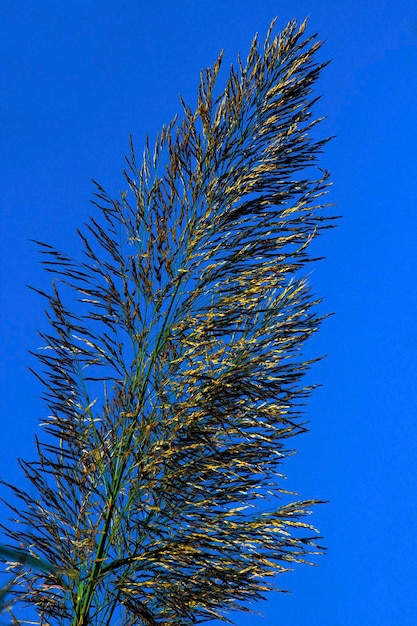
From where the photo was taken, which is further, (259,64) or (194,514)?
(259,64)

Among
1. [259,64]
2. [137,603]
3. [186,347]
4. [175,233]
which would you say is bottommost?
[137,603]

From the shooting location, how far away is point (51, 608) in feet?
15.4

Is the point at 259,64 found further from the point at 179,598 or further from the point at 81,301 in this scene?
the point at 179,598

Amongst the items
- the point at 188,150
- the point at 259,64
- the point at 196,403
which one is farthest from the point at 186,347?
Answer: the point at 259,64

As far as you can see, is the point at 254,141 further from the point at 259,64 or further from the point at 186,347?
the point at 186,347

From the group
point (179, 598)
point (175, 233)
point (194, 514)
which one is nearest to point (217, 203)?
point (175, 233)

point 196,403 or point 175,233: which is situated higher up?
point 175,233

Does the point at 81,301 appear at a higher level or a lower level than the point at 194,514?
higher

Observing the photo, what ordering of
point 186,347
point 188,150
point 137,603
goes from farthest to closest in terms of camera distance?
point 188,150 → point 186,347 → point 137,603

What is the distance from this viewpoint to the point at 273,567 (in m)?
4.74

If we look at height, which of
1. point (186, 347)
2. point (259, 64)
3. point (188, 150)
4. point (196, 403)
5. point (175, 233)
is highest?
point (259, 64)

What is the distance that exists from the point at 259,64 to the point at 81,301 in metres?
1.98

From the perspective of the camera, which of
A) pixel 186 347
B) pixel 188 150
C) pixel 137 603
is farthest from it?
pixel 188 150

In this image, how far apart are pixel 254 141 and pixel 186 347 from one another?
1.41 metres
